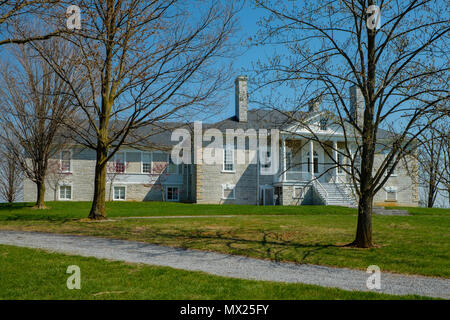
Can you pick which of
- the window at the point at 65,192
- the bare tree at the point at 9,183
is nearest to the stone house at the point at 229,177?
the window at the point at 65,192

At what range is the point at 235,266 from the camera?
24.8ft

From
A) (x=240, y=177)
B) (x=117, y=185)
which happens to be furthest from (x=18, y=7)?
(x=117, y=185)

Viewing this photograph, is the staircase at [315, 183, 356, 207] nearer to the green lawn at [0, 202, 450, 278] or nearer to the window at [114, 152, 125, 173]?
the green lawn at [0, 202, 450, 278]

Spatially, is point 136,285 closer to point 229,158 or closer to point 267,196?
point 229,158

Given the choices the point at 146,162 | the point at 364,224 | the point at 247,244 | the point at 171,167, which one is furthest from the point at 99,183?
the point at 171,167

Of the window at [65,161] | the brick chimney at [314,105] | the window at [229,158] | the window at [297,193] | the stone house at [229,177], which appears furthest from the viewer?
the window at [65,161]

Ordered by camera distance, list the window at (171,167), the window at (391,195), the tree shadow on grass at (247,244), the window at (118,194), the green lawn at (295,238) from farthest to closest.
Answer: the window at (171,167)
the window at (118,194)
the window at (391,195)
the tree shadow on grass at (247,244)
the green lawn at (295,238)

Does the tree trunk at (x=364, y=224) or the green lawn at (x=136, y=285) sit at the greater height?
the tree trunk at (x=364, y=224)

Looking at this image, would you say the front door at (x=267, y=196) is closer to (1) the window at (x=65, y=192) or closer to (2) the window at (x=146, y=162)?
(2) the window at (x=146, y=162)

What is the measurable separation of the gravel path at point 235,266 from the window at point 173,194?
22085 millimetres

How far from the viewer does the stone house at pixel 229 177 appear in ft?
93.9

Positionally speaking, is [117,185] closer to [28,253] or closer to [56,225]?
[56,225]

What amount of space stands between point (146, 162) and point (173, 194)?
136 inches

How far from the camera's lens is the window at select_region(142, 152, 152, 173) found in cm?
3275
